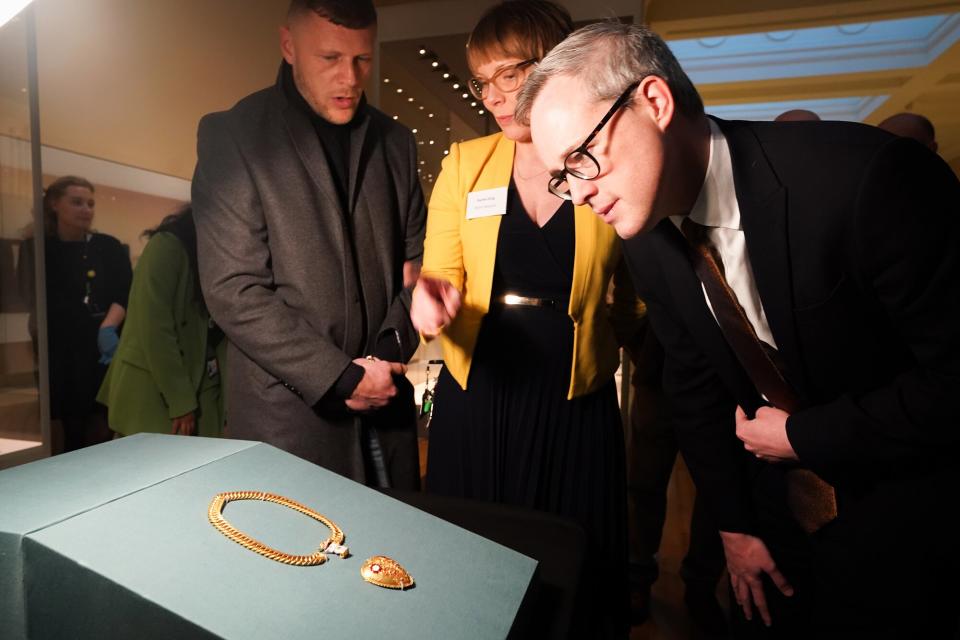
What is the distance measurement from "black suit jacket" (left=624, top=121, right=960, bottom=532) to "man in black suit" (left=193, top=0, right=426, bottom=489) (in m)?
0.87

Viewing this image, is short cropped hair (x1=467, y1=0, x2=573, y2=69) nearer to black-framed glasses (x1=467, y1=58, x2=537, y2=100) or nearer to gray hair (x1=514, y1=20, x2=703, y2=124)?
black-framed glasses (x1=467, y1=58, x2=537, y2=100)

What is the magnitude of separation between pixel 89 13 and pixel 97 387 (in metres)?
1.06

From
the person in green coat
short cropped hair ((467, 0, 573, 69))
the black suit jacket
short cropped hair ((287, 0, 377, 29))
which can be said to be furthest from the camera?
the person in green coat

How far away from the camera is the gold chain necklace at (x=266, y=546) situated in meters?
0.59

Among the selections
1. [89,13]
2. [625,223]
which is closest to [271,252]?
[89,13]

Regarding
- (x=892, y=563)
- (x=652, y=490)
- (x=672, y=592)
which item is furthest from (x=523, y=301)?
(x=672, y=592)

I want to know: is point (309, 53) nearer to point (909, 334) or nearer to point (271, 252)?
point (271, 252)

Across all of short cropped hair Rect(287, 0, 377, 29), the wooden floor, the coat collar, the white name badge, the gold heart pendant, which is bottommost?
the wooden floor

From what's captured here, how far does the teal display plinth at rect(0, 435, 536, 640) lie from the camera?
19.3 inches

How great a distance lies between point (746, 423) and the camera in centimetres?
116

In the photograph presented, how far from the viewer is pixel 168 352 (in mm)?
2033

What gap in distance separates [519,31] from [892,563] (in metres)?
1.32

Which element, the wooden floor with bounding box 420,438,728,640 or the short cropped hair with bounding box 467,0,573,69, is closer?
A: the short cropped hair with bounding box 467,0,573,69

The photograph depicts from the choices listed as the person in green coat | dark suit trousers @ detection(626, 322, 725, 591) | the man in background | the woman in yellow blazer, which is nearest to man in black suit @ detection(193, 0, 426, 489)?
the woman in yellow blazer
